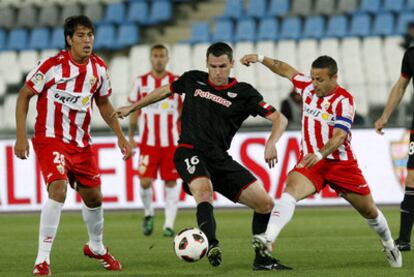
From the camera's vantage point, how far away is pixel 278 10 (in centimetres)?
2109

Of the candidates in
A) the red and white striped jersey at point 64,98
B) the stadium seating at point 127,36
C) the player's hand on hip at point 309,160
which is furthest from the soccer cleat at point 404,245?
the stadium seating at point 127,36

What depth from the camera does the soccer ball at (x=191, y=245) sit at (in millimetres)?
7531

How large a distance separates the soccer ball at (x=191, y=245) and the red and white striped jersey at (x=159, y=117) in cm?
523

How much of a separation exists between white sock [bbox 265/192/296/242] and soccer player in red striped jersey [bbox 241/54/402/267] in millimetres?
18

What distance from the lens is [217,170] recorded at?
8.26 meters

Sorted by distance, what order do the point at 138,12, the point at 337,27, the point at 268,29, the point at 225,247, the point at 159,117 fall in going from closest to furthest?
the point at 225,247
the point at 159,117
the point at 337,27
the point at 268,29
the point at 138,12

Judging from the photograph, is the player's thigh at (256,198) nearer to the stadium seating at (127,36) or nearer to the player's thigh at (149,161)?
the player's thigh at (149,161)

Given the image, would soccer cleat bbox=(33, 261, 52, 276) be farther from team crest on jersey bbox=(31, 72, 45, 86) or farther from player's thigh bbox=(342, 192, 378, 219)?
player's thigh bbox=(342, 192, 378, 219)

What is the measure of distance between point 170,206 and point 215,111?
167 inches

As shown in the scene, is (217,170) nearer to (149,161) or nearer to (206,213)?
(206,213)

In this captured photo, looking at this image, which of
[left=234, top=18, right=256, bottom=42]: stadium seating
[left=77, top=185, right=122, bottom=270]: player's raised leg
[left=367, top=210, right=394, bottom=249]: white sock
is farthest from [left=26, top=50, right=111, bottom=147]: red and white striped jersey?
[left=234, top=18, right=256, bottom=42]: stadium seating

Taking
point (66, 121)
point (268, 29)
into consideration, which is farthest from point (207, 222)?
point (268, 29)

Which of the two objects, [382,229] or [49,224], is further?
[382,229]

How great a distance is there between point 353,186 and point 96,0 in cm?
1500
